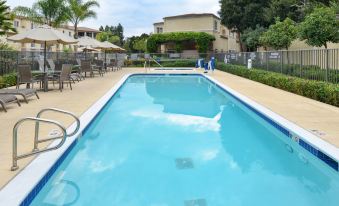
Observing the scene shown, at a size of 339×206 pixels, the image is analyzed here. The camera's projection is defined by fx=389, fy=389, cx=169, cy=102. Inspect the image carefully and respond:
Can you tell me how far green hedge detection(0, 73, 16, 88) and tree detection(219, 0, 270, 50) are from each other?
28.8 m

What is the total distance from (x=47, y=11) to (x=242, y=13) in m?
19.9

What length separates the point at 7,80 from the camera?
15000 millimetres

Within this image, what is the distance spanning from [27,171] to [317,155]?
421cm

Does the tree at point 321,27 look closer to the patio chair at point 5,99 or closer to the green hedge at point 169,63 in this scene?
the patio chair at point 5,99

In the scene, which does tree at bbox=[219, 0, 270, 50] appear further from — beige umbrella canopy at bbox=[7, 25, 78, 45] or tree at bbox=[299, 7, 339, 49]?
beige umbrella canopy at bbox=[7, 25, 78, 45]

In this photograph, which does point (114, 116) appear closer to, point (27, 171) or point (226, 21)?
point (27, 171)

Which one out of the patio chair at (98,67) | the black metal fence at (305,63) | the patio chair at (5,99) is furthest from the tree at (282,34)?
the patio chair at (5,99)

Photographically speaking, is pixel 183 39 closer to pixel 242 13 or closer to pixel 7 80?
pixel 242 13

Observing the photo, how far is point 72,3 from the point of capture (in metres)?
39.7

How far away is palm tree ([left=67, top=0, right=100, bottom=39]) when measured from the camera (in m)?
39.6

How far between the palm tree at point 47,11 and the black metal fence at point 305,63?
67.9ft

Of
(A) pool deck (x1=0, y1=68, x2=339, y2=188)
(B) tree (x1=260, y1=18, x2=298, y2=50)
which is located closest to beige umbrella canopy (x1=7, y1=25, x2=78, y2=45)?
(A) pool deck (x1=0, y1=68, x2=339, y2=188)

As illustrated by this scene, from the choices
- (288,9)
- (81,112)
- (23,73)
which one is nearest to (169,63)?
(288,9)

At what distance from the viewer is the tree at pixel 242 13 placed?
40312mm
